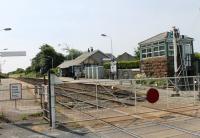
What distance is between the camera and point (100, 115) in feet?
53.2

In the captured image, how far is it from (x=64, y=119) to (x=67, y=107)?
4743 millimetres

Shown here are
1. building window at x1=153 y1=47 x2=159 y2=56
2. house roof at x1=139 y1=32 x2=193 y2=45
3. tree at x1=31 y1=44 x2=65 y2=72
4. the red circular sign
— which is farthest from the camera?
tree at x1=31 y1=44 x2=65 y2=72

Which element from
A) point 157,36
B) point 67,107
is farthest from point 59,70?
point 67,107

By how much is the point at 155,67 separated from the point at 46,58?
89370mm

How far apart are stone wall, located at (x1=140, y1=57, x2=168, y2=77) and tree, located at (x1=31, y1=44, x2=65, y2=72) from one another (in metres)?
83.0

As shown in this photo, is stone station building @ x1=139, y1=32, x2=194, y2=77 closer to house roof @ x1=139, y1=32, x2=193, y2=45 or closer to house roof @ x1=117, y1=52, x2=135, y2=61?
house roof @ x1=139, y1=32, x2=193, y2=45

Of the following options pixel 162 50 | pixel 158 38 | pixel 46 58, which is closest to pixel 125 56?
pixel 46 58

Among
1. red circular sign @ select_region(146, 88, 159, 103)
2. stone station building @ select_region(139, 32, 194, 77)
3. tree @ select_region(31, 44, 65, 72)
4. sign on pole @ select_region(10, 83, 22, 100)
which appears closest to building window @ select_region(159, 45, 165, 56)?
stone station building @ select_region(139, 32, 194, 77)

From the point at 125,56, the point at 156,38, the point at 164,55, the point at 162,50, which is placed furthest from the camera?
the point at 125,56

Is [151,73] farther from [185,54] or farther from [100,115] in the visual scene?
[100,115]

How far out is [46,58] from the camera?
5000 inches

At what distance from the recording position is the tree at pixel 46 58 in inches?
4947

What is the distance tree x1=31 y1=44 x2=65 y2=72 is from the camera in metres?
126

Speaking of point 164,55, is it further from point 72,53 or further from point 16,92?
point 72,53
